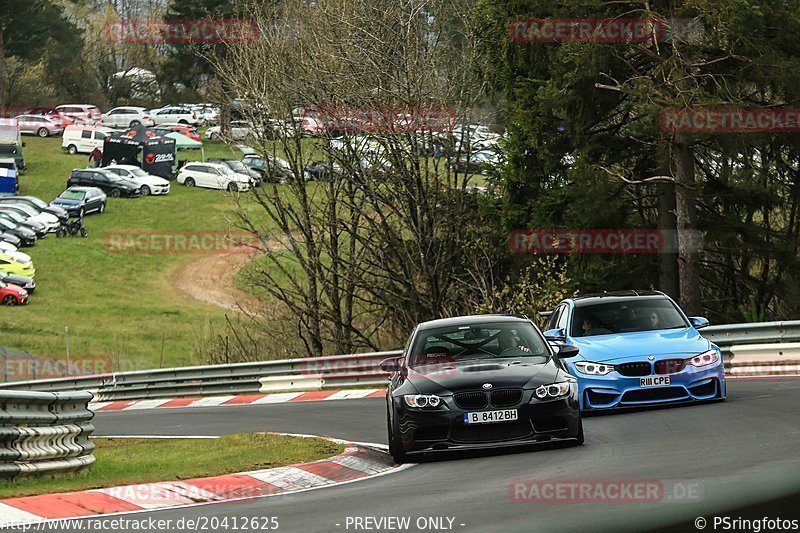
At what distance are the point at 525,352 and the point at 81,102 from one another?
99.1 m

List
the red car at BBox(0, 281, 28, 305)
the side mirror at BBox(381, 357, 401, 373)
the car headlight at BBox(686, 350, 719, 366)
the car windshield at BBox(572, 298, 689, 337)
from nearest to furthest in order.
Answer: the side mirror at BBox(381, 357, 401, 373) < the car headlight at BBox(686, 350, 719, 366) < the car windshield at BBox(572, 298, 689, 337) < the red car at BBox(0, 281, 28, 305)

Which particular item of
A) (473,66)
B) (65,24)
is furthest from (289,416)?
(65,24)

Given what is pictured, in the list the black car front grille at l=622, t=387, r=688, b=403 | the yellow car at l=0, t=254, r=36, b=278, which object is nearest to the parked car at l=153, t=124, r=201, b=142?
the yellow car at l=0, t=254, r=36, b=278

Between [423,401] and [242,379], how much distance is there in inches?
679

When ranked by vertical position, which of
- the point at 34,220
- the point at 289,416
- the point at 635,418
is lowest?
the point at 34,220

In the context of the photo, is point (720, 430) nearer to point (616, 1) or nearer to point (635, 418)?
point (635, 418)

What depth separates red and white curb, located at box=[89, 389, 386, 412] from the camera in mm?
24547

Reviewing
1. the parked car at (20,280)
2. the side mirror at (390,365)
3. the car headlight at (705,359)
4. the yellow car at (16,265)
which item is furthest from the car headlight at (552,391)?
the yellow car at (16,265)

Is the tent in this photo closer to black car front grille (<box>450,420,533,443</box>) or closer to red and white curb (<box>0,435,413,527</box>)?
red and white curb (<box>0,435,413,527</box>)

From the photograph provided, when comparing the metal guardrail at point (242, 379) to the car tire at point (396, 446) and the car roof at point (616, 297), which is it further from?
the car tire at point (396, 446)

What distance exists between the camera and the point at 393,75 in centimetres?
3322

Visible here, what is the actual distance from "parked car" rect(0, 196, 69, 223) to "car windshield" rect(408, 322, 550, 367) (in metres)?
60.2

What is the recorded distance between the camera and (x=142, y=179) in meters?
80.9

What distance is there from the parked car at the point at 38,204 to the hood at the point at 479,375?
60955 mm
